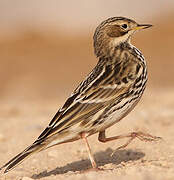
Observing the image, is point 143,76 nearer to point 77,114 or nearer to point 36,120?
point 77,114

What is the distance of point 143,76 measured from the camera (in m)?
7.34

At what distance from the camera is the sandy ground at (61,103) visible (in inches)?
298

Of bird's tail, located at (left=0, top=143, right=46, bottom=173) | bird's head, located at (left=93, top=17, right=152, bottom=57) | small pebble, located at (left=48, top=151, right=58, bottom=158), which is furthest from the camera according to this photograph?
small pebble, located at (left=48, top=151, right=58, bottom=158)

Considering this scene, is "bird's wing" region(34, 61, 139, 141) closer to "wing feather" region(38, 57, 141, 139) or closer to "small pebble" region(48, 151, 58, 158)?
"wing feather" region(38, 57, 141, 139)

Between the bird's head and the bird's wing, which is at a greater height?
the bird's head

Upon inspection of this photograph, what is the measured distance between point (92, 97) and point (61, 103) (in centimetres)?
897

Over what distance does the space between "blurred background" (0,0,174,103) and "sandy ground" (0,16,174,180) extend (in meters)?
0.05

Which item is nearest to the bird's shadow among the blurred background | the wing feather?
the wing feather

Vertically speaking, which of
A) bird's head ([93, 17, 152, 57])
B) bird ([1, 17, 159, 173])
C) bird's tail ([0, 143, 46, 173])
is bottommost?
bird's tail ([0, 143, 46, 173])

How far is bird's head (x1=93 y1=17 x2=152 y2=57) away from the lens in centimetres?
788

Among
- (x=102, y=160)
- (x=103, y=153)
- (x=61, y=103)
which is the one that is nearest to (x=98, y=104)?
(x=102, y=160)

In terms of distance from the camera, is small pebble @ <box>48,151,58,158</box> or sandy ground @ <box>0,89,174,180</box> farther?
small pebble @ <box>48,151,58,158</box>

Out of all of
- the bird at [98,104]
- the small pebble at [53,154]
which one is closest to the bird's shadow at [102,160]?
the small pebble at [53,154]

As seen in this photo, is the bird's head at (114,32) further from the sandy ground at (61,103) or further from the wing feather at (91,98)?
the sandy ground at (61,103)
